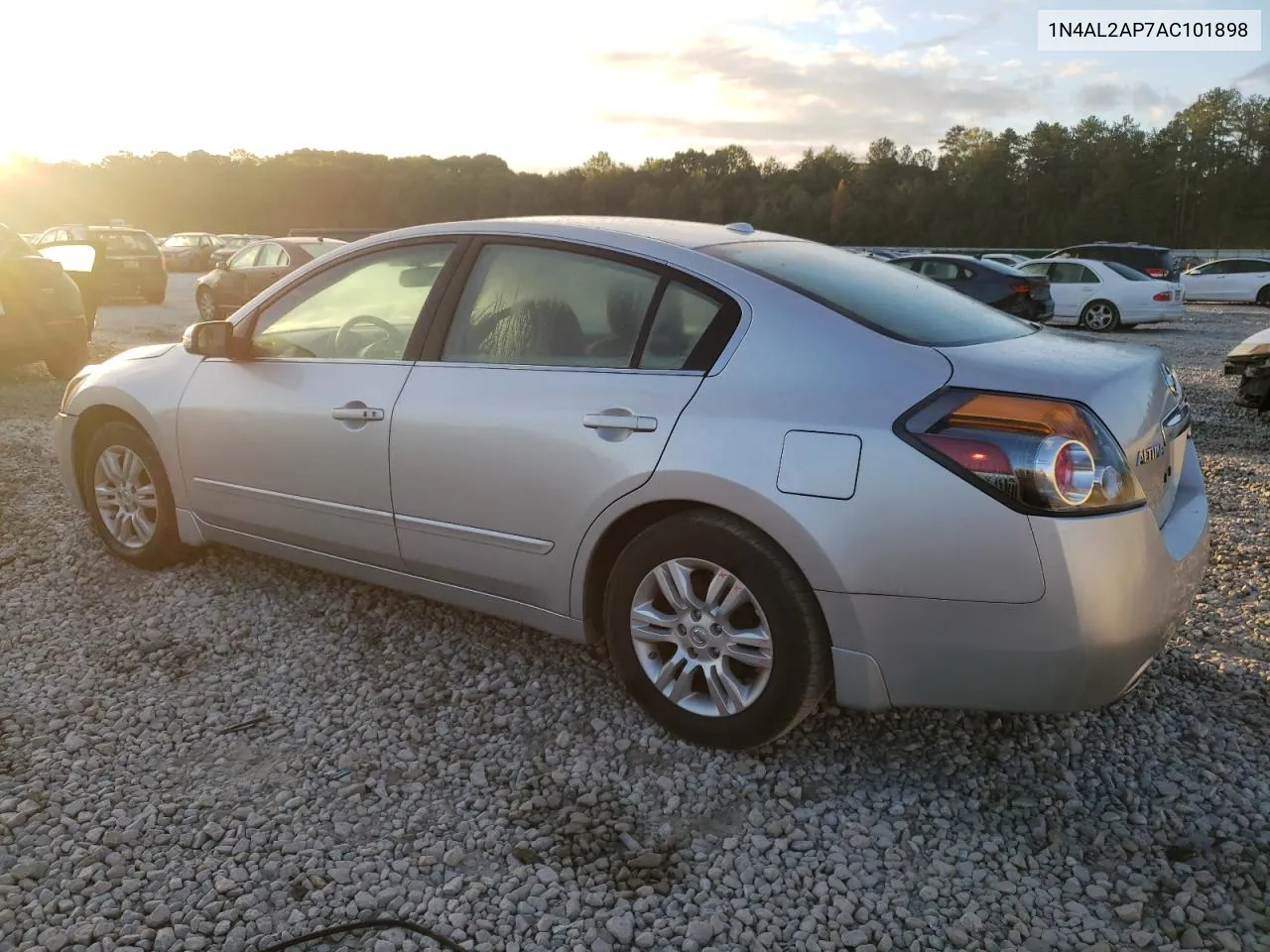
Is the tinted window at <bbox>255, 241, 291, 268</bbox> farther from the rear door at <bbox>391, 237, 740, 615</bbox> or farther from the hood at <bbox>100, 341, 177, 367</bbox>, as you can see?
the rear door at <bbox>391, 237, 740, 615</bbox>

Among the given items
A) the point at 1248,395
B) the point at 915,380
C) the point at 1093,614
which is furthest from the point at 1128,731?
the point at 1248,395

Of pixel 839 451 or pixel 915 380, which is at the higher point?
pixel 915 380

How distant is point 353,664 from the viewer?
144 inches

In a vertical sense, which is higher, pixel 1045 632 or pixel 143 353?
pixel 143 353

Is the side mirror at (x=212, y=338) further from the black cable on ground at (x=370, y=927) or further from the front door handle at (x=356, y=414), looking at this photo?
the black cable on ground at (x=370, y=927)

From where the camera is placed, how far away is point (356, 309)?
152 inches

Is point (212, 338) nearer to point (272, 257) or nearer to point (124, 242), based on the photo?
point (272, 257)

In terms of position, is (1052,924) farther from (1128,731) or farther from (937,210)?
(937,210)

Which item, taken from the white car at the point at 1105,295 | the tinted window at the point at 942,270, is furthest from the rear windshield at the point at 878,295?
the white car at the point at 1105,295

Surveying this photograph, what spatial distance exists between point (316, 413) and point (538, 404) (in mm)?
1058

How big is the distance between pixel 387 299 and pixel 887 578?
221 cm

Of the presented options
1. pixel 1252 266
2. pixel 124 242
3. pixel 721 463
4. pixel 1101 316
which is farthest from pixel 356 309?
pixel 1252 266

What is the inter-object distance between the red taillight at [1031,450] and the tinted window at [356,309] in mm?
1973

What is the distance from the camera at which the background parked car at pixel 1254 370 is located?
8266 millimetres
